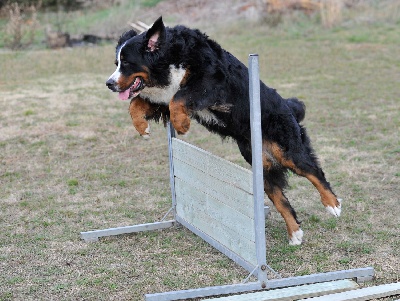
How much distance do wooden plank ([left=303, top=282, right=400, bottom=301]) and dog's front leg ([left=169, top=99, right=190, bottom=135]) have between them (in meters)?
1.36

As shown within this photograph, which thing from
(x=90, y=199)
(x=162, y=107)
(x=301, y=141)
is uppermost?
(x=162, y=107)

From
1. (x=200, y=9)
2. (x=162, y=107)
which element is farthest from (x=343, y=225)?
(x=200, y=9)

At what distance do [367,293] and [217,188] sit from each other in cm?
132

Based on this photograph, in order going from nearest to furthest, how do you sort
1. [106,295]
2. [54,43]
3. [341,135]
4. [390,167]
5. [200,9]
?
[106,295]
[390,167]
[341,135]
[54,43]
[200,9]

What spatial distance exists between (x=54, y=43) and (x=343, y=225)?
1373cm

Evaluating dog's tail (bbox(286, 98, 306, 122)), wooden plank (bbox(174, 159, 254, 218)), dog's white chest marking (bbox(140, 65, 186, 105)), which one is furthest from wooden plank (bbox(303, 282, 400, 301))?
dog's white chest marking (bbox(140, 65, 186, 105))

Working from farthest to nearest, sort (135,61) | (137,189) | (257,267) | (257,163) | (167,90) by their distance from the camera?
(137,189)
(167,90)
(135,61)
(257,267)
(257,163)

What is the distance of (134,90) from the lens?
4.20m

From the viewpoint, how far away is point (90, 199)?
6215 millimetres

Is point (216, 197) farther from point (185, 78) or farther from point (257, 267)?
point (185, 78)

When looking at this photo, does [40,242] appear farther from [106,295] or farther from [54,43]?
[54,43]

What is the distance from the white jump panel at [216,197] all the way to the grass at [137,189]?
0.65ft

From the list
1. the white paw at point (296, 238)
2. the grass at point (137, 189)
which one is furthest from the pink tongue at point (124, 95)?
the white paw at point (296, 238)

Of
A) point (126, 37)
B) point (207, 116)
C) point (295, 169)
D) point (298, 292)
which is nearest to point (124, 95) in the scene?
point (126, 37)
